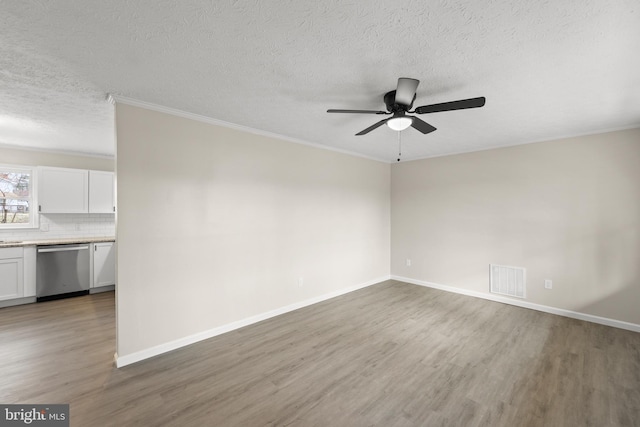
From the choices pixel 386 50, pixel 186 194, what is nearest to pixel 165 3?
pixel 386 50

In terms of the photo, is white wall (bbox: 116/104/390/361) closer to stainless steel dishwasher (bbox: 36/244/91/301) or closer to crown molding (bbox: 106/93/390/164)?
crown molding (bbox: 106/93/390/164)

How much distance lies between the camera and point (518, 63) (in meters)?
1.96

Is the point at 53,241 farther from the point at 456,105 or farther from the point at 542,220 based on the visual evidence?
the point at 542,220

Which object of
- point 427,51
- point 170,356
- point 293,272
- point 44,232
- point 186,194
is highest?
point 427,51

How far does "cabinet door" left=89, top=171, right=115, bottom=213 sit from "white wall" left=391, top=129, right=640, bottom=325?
5.76 meters

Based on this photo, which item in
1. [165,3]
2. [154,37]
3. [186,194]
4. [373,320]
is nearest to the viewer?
[165,3]

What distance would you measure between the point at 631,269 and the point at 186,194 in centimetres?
542

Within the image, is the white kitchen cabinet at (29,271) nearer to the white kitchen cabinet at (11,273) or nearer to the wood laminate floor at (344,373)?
the white kitchen cabinet at (11,273)

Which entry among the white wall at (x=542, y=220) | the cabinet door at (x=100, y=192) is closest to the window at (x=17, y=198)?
the cabinet door at (x=100, y=192)

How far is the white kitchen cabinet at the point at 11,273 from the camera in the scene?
13.1ft

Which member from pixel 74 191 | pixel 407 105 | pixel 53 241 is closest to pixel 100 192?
pixel 74 191

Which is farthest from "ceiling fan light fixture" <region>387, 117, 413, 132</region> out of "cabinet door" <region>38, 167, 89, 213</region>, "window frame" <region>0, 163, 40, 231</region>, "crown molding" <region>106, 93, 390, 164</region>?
"window frame" <region>0, 163, 40, 231</region>

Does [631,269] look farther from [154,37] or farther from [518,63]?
[154,37]

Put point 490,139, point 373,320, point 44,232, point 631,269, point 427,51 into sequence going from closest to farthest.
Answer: point 427,51 → point 631,269 → point 373,320 → point 490,139 → point 44,232
